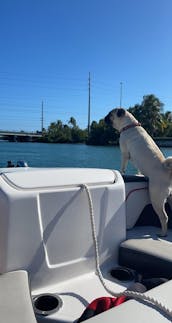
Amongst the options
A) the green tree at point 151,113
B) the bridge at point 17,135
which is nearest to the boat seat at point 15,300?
the green tree at point 151,113

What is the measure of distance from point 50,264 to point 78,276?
0.28 meters

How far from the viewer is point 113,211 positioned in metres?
2.52

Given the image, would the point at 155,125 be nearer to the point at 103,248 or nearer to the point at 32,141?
the point at 32,141

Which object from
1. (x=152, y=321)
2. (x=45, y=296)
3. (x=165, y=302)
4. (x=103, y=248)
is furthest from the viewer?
(x=103, y=248)

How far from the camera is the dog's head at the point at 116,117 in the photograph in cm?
409

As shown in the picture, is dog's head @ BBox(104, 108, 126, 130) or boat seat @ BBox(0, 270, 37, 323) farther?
dog's head @ BBox(104, 108, 126, 130)

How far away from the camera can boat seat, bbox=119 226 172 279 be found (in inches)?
89.7

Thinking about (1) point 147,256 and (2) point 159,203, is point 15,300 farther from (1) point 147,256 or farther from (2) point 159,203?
(2) point 159,203

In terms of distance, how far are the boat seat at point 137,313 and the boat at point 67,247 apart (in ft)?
0.66

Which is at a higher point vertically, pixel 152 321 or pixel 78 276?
pixel 152 321

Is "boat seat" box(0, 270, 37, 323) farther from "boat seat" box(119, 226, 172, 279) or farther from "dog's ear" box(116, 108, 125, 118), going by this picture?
"dog's ear" box(116, 108, 125, 118)

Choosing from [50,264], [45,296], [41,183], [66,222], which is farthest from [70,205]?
[45,296]

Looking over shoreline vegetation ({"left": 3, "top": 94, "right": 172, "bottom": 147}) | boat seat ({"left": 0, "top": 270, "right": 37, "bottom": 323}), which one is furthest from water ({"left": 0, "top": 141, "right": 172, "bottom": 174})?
shoreline vegetation ({"left": 3, "top": 94, "right": 172, "bottom": 147})

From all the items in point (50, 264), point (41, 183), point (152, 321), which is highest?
point (41, 183)
